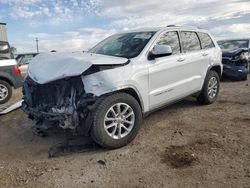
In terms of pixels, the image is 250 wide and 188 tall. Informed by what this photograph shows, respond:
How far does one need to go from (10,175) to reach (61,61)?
5.59 feet

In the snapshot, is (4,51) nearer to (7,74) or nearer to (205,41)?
(7,74)

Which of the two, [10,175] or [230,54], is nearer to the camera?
[10,175]

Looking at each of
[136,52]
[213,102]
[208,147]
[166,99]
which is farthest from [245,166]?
[213,102]

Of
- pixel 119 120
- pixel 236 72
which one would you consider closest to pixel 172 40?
pixel 119 120

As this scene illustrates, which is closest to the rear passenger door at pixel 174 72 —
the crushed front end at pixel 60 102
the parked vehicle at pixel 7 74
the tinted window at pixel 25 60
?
the crushed front end at pixel 60 102

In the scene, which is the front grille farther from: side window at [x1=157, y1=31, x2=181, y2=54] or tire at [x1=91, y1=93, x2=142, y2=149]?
side window at [x1=157, y1=31, x2=181, y2=54]

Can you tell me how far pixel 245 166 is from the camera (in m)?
3.47

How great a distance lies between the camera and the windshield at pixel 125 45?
4.70 m

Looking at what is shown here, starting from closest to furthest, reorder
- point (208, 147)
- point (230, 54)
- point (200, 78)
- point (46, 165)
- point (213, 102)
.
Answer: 1. point (46, 165)
2. point (208, 147)
3. point (200, 78)
4. point (213, 102)
5. point (230, 54)

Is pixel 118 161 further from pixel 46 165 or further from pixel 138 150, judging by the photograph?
pixel 46 165

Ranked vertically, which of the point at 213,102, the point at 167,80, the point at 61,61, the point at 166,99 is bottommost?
the point at 213,102

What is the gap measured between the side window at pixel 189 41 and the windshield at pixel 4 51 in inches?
207

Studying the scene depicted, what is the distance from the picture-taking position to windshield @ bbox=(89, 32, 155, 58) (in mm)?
4703

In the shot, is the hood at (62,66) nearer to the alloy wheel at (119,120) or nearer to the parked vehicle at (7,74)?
the alloy wheel at (119,120)
